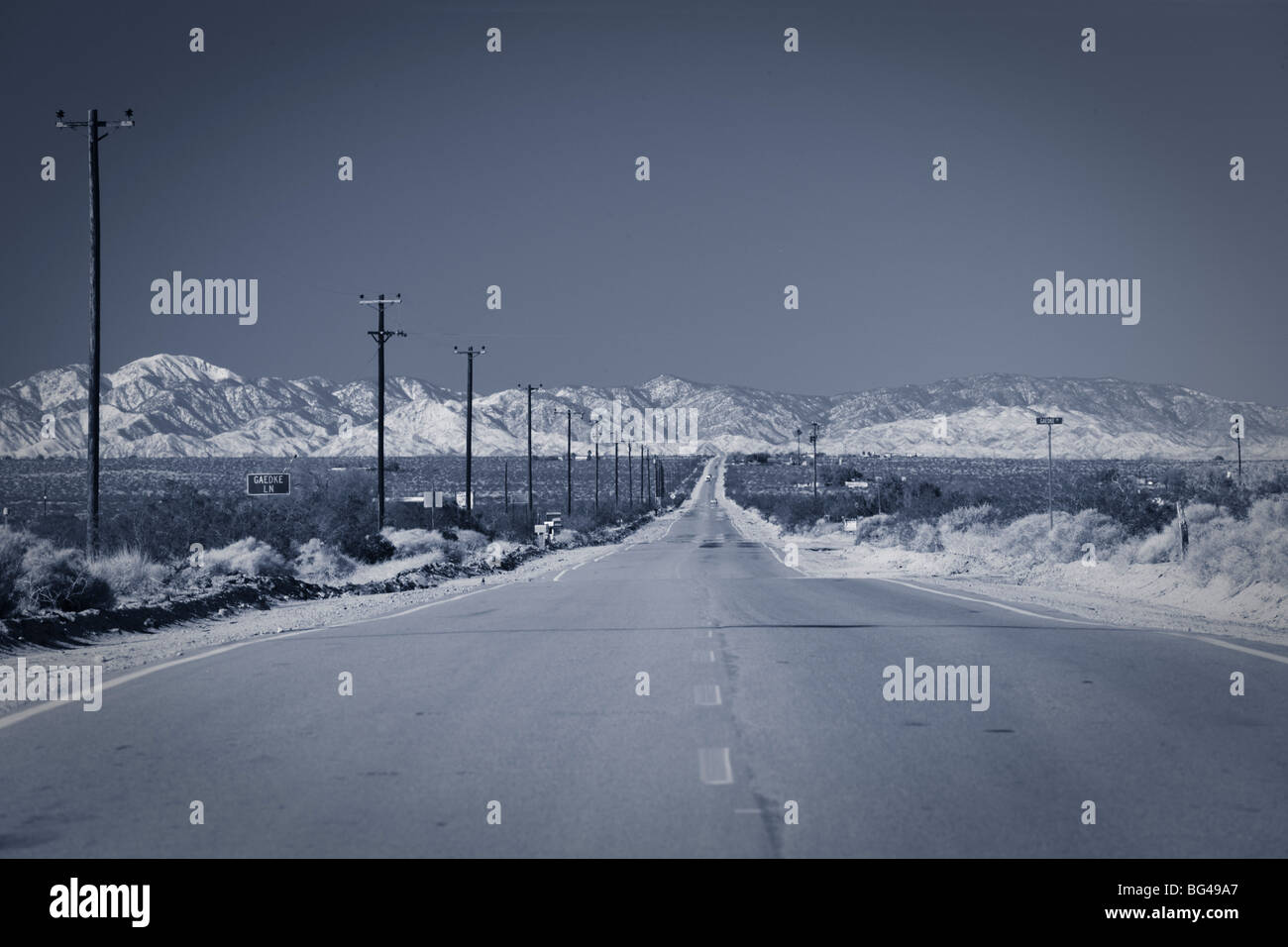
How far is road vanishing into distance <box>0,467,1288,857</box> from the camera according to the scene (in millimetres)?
6391

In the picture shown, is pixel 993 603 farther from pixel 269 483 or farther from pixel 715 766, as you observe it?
pixel 269 483

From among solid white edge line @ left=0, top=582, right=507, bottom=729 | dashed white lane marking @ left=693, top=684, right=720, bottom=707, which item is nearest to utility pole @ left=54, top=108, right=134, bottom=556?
solid white edge line @ left=0, top=582, right=507, bottom=729

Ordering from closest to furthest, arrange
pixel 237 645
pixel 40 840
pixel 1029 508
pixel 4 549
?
1. pixel 40 840
2. pixel 237 645
3. pixel 4 549
4. pixel 1029 508

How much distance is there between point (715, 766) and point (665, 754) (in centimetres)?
50

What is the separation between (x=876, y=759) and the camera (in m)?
8.17

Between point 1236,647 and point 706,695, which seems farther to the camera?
point 1236,647

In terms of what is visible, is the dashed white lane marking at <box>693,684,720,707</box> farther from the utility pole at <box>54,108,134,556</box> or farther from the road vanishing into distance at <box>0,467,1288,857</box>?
the utility pole at <box>54,108,134,556</box>

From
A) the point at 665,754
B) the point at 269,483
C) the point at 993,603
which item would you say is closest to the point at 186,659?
the point at 665,754

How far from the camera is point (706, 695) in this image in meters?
11.0

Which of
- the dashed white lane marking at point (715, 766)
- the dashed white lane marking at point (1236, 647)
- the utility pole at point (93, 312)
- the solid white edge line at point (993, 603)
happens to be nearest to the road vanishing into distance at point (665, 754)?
the dashed white lane marking at point (715, 766)
